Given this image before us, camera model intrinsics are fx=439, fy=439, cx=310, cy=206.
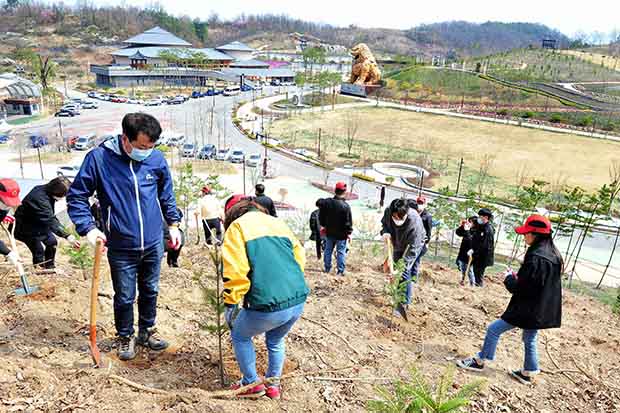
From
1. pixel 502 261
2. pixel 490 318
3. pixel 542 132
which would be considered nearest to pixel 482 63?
pixel 542 132

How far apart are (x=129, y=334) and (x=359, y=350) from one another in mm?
1678

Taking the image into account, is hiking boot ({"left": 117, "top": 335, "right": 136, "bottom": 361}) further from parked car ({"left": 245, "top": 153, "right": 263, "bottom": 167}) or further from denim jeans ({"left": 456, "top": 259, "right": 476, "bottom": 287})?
parked car ({"left": 245, "top": 153, "right": 263, "bottom": 167})

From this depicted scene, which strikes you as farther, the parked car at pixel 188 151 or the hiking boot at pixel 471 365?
the parked car at pixel 188 151

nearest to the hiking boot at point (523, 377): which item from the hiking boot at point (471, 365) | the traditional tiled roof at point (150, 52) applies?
the hiking boot at point (471, 365)

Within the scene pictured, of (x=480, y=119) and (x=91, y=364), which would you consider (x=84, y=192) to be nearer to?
(x=91, y=364)

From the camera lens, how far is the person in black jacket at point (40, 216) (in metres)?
3.92

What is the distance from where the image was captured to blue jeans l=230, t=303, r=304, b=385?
7.33 feet

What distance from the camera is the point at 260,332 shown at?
2326 mm

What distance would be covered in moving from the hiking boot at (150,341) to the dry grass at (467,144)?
17440 millimetres

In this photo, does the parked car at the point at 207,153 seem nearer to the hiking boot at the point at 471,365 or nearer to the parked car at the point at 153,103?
the parked car at the point at 153,103

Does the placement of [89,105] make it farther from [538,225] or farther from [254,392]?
[538,225]

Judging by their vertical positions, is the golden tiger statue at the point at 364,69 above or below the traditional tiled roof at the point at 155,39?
below

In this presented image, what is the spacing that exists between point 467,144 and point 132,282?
1079 inches

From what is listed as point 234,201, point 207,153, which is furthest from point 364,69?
point 234,201
